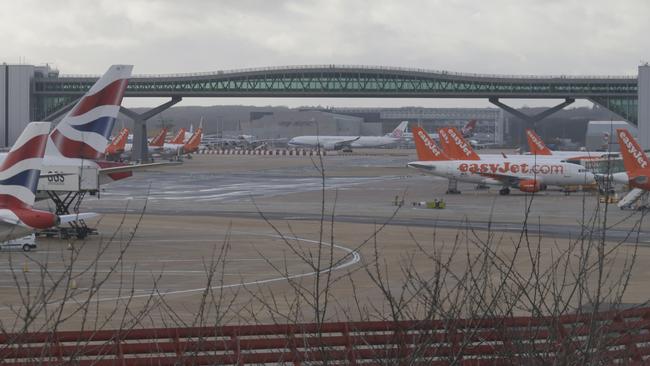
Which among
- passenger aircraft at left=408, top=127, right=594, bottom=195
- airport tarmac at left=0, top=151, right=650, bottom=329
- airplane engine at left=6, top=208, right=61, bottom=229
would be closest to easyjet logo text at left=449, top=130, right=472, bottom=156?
passenger aircraft at left=408, top=127, right=594, bottom=195

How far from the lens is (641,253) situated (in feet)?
148

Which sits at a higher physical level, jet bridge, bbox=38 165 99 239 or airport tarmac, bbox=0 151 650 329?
jet bridge, bbox=38 165 99 239

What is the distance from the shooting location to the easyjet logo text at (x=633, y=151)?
64375 mm

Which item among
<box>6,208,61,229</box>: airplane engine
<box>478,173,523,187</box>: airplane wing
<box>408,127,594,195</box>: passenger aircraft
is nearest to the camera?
<box>6,208,61,229</box>: airplane engine

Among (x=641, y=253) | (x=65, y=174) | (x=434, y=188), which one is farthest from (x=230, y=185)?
(x=641, y=253)

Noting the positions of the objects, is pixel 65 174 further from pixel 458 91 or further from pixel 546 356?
pixel 458 91

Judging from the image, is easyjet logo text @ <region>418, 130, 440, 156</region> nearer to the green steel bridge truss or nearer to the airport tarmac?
the airport tarmac

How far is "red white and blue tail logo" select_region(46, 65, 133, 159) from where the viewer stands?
155 feet

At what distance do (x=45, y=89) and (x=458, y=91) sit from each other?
54061 millimetres

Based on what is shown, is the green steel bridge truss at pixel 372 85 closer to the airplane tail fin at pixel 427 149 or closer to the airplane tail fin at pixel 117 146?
the airplane tail fin at pixel 117 146

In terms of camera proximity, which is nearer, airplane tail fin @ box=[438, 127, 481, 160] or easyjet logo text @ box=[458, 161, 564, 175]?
easyjet logo text @ box=[458, 161, 564, 175]

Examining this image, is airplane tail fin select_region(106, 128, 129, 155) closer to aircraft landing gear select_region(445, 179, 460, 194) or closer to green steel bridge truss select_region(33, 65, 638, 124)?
green steel bridge truss select_region(33, 65, 638, 124)

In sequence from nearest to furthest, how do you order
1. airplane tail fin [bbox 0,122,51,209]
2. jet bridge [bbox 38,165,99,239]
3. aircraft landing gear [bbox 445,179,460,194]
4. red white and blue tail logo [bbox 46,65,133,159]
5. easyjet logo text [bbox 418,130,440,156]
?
airplane tail fin [bbox 0,122,51,209]
red white and blue tail logo [bbox 46,65,133,159]
jet bridge [bbox 38,165,99,239]
easyjet logo text [bbox 418,130,440,156]
aircraft landing gear [bbox 445,179,460,194]

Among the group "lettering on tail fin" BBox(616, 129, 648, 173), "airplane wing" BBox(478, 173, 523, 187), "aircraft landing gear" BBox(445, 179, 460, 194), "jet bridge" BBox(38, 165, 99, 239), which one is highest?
"lettering on tail fin" BBox(616, 129, 648, 173)
